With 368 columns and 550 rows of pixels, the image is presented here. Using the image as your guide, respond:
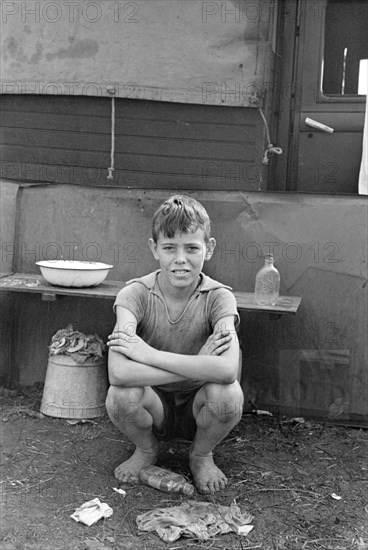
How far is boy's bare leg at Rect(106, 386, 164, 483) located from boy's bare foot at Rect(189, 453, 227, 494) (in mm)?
218

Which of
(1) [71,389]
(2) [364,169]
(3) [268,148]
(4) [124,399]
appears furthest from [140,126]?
(4) [124,399]

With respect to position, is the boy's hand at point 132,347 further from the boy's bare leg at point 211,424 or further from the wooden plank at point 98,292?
the wooden plank at point 98,292

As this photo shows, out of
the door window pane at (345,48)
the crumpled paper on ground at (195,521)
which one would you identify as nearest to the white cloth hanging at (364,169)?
the door window pane at (345,48)

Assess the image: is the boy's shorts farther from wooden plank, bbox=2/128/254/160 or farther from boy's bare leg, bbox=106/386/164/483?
wooden plank, bbox=2/128/254/160

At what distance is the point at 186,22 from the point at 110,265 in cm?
197

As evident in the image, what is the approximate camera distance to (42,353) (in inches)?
189

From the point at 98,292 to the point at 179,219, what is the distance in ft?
3.66

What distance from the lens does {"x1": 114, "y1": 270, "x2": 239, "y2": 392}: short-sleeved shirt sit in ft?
11.1

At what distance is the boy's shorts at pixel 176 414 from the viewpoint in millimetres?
3387

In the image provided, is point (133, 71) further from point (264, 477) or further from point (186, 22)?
point (264, 477)

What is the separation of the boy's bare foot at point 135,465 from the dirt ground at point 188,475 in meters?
0.07

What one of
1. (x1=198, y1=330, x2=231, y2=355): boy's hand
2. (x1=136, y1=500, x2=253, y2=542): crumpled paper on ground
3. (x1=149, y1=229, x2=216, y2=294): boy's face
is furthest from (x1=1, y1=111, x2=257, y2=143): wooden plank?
(x1=136, y1=500, x2=253, y2=542): crumpled paper on ground

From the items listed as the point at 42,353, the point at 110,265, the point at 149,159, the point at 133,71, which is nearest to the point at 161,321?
the point at 110,265

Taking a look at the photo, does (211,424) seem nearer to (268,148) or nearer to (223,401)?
(223,401)
